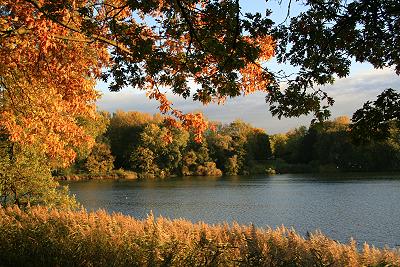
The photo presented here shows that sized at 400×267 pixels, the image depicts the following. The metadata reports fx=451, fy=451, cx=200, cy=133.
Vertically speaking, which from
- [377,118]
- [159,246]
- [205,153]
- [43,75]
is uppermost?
[205,153]

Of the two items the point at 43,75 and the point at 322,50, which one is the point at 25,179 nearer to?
the point at 43,75

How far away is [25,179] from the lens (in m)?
17.2

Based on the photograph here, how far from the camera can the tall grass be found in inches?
277

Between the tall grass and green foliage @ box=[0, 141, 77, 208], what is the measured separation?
6.17 meters

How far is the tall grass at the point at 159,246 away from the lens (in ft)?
23.1

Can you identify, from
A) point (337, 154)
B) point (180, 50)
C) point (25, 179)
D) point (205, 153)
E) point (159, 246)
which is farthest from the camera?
point (205, 153)

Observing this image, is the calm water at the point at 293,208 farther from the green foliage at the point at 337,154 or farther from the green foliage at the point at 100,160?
the green foliage at the point at 337,154

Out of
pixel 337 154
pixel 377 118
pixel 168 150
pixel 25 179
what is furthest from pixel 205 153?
pixel 377 118

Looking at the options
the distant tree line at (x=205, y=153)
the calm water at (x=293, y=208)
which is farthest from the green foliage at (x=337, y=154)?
the calm water at (x=293, y=208)

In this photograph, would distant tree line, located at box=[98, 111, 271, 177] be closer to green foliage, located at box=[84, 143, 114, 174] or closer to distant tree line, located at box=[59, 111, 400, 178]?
distant tree line, located at box=[59, 111, 400, 178]

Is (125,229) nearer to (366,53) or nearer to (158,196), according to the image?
(366,53)

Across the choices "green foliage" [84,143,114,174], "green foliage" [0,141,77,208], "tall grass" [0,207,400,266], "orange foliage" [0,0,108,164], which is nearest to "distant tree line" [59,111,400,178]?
"green foliage" [84,143,114,174]

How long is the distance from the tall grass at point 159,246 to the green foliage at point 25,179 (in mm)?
6169

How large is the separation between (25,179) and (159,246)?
10.9 metres
